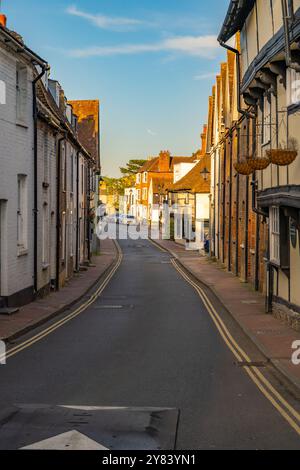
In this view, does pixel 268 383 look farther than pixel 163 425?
Yes

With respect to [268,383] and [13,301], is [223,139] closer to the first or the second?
[13,301]

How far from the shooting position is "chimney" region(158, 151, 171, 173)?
11494 centimetres

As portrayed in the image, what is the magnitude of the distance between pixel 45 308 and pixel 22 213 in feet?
9.89

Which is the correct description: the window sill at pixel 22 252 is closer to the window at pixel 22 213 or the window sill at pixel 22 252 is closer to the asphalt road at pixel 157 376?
the window at pixel 22 213

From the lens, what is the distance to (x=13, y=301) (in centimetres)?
1942

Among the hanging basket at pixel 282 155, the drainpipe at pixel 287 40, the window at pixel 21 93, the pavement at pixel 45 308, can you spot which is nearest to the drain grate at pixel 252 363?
the hanging basket at pixel 282 155

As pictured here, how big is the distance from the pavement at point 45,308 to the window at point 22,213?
199 centimetres

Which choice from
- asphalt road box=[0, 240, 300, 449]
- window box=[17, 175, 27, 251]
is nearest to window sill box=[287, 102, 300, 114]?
asphalt road box=[0, 240, 300, 449]

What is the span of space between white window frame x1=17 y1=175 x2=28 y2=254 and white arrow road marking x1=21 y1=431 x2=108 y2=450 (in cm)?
1324

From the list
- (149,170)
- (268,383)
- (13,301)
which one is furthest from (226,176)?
(149,170)

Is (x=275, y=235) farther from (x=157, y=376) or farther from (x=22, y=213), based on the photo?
(x=157, y=376)

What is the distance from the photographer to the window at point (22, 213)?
20639 millimetres
